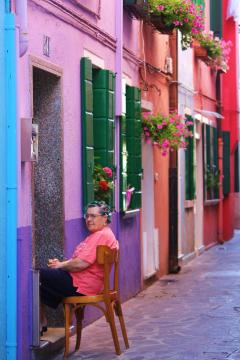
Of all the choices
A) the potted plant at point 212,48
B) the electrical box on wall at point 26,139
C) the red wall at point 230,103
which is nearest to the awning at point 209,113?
the potted plant at point 212,48

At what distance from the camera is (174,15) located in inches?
575

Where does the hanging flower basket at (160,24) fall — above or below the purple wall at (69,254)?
above

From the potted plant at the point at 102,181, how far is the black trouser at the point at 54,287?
2579mm

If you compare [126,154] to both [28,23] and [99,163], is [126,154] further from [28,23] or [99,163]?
[28,23]

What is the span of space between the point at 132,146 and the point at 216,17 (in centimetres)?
1073

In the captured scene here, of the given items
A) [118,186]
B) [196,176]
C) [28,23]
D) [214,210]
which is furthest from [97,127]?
[214,210]

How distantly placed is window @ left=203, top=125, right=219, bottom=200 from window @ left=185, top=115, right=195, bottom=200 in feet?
7.20

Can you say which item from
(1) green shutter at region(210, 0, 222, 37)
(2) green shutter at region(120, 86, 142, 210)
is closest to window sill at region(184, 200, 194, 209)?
(2) green shutter at region(120, 86, 142, 210)

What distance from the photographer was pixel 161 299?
43.3ft

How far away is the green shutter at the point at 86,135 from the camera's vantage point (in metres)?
10.5

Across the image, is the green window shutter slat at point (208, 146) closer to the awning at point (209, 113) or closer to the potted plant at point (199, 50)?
the awning at point (209, 113)

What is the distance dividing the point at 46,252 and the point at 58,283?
0.99m

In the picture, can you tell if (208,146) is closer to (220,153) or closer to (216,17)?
(220,153)

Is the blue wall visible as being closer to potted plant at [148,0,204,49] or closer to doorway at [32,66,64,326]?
doorway at [32,66,64,326]
